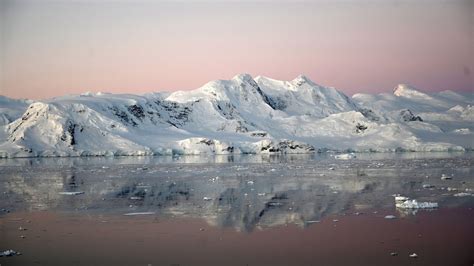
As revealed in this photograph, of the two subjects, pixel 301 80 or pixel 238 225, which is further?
pixel 301 80

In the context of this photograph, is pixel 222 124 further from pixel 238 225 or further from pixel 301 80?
pixel 238 225

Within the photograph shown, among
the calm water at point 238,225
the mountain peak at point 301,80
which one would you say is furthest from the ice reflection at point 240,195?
the mountain peak at point 301,80

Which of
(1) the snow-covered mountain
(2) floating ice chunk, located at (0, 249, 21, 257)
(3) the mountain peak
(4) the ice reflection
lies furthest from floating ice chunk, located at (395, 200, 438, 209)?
(3) the mountain peak

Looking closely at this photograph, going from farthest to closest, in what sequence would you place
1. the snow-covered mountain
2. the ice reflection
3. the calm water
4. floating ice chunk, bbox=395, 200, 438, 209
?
the snow-covered mountain, floating ice chunk, bbox=395, 200, 438, 209, the ice reflection, the calm water

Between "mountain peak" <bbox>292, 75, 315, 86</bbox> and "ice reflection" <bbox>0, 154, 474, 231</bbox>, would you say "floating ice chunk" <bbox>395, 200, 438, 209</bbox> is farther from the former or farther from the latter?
"mountain peak" <bbox>292, 75, 315, 86</bbox>

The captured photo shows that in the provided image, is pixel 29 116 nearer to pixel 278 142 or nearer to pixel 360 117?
pixel 278 142

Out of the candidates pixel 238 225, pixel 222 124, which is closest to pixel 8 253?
pixel 238 225
